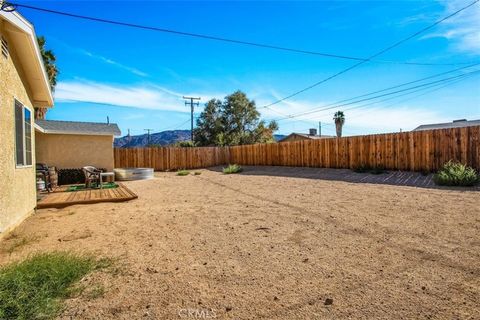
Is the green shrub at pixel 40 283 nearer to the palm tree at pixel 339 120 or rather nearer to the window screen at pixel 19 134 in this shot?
the window screen at pixel 19 134

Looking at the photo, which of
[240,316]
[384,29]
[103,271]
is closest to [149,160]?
[384,29]

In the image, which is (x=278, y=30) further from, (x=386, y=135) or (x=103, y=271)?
(x=103, y=271)

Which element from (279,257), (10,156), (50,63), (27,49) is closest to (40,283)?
(279,257)

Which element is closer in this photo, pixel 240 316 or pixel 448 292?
pixel 240 316

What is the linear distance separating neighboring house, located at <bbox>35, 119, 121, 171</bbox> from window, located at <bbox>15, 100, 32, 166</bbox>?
19.8ft

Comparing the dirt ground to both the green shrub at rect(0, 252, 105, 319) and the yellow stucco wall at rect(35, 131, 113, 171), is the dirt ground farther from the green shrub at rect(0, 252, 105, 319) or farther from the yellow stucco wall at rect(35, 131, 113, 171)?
the yellow stucco wall at rect(35, 131, 113, 171)

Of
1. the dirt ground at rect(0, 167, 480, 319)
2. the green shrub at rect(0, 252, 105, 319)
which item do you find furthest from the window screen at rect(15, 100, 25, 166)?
the green shrub at rect(0, 252, 105, 319)

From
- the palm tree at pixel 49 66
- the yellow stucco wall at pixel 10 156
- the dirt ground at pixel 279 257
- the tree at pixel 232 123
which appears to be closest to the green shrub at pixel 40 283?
the dirt ground at pixel 279 257

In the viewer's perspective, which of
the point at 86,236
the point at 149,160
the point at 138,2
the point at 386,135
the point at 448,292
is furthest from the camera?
the point at 149,160

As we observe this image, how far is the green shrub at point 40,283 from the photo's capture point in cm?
197

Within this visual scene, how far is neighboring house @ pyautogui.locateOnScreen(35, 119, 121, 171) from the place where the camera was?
11.4m

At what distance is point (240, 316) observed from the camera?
2020mm

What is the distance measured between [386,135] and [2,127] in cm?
1147

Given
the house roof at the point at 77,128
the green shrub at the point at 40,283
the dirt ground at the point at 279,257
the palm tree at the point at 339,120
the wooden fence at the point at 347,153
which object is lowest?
the dirt ground at the point at 279,257
